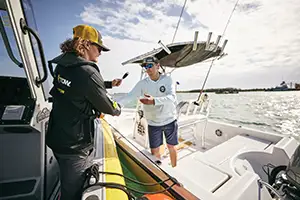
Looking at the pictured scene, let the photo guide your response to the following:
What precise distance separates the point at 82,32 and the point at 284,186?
86.1 inches

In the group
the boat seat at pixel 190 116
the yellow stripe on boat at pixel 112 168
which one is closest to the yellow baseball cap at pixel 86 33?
the yellow stripe on boat at pixel 112 168

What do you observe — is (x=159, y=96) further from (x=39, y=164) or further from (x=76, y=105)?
(x=39, y=164)

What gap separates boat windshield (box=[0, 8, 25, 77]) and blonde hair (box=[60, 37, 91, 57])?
0.58m

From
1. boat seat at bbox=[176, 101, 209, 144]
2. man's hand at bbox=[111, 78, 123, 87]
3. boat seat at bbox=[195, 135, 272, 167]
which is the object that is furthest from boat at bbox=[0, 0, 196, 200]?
boat seat at bbox=[176, 101, 209, 144]

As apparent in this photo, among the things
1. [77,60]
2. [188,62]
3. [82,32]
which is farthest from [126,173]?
[188,62]

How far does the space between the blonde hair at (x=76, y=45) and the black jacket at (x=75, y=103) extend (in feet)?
0.18

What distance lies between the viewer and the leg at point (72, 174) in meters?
0.96

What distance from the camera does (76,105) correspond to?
2.94 feet

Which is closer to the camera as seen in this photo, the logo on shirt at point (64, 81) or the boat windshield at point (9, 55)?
the logo on shirt at point (64, 81)

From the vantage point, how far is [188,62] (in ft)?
12.2

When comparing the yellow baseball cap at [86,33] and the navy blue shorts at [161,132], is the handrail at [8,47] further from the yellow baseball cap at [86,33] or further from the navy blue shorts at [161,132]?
the navy blue shorts at [161,132]

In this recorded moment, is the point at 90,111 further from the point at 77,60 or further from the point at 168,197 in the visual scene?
the point at 168,197

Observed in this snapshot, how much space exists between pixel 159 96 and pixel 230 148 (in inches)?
61.8

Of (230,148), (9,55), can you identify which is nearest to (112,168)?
(9,55)
